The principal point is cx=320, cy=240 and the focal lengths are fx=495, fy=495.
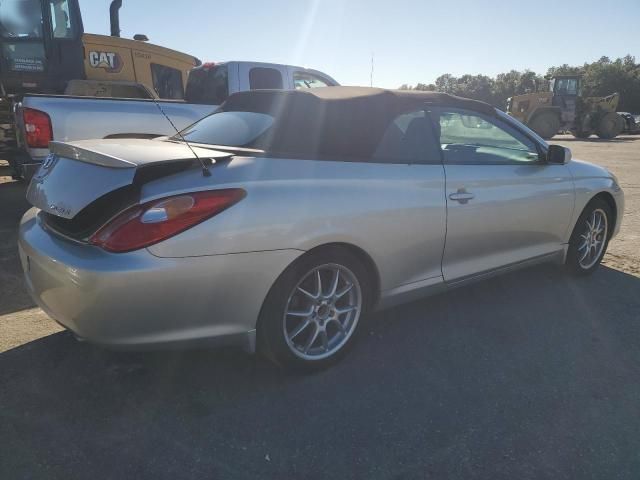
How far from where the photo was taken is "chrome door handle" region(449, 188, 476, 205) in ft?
9.99

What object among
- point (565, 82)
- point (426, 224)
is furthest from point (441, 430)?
point (565, 82)

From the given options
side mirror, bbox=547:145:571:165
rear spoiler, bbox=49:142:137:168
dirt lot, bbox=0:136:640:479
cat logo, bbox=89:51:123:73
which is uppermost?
cat logo, bbox=89:51:123:73

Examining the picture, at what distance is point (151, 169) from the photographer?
87.4 inches

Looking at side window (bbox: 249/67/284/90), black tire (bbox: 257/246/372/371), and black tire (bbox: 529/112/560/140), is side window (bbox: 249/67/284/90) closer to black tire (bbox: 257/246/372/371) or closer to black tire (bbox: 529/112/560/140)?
black tire (bbox: 257/246/372/371)

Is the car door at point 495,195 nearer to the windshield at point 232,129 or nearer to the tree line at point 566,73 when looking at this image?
the windshield at point 232,129

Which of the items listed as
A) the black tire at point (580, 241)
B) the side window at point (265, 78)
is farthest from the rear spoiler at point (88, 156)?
the side window at point (265, 78)

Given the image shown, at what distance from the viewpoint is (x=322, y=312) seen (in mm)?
2691

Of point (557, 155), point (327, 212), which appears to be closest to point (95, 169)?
point (327, 212)

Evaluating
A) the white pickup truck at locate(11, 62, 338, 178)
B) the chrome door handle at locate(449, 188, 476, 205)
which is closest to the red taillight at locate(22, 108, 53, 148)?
the white pickup truck at locate(11, 62, 338, 178)

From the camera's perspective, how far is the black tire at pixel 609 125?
26.5m

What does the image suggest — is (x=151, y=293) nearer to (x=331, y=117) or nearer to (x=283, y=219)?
(x=283, y=219)

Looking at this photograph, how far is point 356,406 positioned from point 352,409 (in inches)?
1.3

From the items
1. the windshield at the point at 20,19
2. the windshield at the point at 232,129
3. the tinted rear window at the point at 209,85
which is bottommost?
the windshield at the point at 232,129

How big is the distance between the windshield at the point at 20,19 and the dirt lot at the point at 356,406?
655 centimetres
